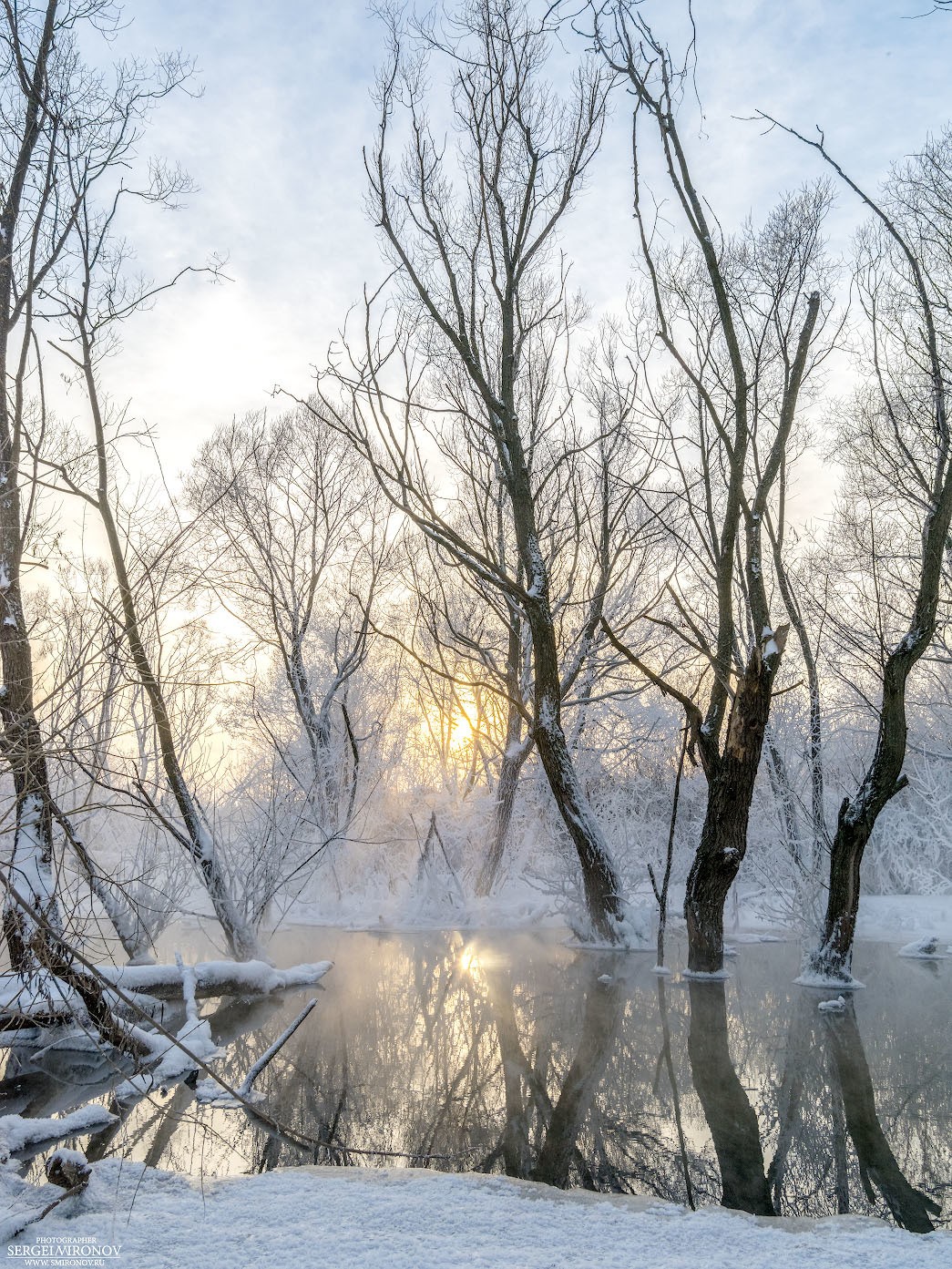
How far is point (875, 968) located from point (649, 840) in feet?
14.5

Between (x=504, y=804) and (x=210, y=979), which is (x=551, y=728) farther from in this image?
(x=504, y=804)

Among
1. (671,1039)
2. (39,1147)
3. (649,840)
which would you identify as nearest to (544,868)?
(649,840)

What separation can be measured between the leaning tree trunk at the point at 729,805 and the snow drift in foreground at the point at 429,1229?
5.34 m

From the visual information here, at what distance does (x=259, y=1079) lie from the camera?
5512 mm

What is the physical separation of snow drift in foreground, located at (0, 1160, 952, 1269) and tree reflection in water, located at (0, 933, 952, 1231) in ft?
1.04

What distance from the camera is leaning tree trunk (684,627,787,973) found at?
27.6 ft

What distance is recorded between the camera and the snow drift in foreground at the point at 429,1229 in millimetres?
3057

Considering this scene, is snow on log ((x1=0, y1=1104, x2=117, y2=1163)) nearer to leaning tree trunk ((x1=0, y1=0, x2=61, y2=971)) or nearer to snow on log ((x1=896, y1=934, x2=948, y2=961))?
leaning tree trunk ((x1=0, y1=0, x2=61, y2=971))

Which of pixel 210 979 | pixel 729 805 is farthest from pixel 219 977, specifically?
pixel 729 805

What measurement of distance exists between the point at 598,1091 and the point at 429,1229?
2436 mm

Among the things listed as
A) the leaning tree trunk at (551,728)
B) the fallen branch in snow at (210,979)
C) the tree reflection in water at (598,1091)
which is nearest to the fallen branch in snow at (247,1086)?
the tree reflection in water at (598,1091)

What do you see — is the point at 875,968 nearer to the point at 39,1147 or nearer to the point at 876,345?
the point at 876,345

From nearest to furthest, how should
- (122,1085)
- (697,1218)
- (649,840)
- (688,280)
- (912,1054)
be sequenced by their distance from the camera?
(697,1218) → (122,1085) → (912,1054) → (688,280) → (649,840)

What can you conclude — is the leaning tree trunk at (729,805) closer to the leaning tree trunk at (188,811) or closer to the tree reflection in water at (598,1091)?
the tree reflection in water at (598,1091)
